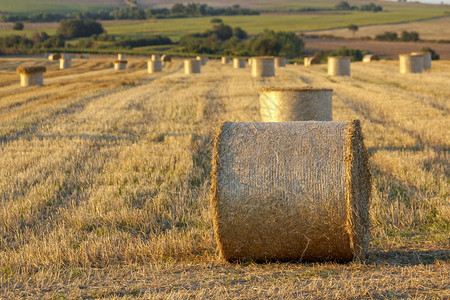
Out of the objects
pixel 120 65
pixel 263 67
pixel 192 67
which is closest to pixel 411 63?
pixel 263 67

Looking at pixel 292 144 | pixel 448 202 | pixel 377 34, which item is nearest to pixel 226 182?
pixel 292 144

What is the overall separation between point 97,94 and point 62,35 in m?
75.9

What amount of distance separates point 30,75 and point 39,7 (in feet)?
359

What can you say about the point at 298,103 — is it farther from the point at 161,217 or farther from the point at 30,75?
the point at 30,75

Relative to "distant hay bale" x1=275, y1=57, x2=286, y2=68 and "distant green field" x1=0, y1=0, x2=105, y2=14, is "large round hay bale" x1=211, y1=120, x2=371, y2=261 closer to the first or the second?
"distant hay bale" x1=275, y1=57, x2=286, y2=68

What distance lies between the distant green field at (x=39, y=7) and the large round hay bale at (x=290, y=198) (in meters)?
119

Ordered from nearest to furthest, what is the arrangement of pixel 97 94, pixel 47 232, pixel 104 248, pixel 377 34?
pixel 104 248 < pixel 47 232 < pixel 97 94 < pixel 377 34

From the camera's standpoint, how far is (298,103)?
424 inches

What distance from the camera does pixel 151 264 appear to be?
5262 mm

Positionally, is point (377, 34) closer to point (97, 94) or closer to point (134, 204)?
point (97, 94)

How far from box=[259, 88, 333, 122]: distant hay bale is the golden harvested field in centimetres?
106

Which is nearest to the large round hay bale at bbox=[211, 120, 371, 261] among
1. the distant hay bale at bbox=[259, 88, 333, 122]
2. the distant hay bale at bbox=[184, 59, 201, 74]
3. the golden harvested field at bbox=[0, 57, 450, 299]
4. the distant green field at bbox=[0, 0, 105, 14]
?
the golden harvested field at bbox=[0, 57, 450, 299]

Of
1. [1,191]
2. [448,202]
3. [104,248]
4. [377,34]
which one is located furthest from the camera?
[377,34]

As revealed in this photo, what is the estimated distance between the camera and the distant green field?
11956 centimetres
